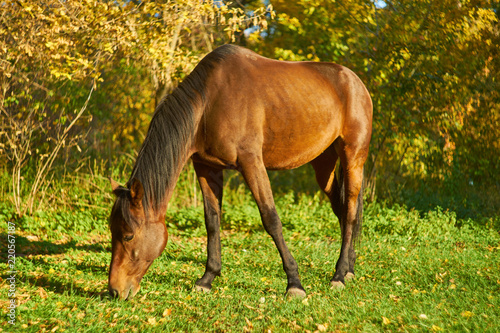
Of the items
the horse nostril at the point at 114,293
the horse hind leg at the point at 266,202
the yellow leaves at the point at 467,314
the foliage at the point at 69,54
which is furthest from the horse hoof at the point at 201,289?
the foliage at the point at 69,54

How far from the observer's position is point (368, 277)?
16.9ft

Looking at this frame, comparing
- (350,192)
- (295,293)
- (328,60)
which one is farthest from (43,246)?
(328,60)

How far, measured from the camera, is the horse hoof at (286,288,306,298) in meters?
4.26

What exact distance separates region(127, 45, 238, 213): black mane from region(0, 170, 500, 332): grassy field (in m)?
0.98

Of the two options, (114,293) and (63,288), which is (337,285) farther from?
(63,288)

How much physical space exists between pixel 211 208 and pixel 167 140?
103 cm

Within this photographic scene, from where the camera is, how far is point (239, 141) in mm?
4250

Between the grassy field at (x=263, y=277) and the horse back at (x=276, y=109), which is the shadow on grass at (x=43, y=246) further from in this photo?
the horse back at (x=276, y=109)

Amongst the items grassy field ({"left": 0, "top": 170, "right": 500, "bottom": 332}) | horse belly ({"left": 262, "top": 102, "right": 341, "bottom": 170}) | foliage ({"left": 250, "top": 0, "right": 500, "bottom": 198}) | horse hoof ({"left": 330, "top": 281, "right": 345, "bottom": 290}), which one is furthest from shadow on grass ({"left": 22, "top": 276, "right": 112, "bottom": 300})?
foliage ({"left": 250, "top": 0, "right": 500, "bottom": 198})

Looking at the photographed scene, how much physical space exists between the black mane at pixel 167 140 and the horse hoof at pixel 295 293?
1.45 m

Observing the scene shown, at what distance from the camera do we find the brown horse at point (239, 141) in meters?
3.84

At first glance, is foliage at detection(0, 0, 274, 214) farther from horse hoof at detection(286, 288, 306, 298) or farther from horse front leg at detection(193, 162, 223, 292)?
horse hoof at detection(286, 288, 306, 298)

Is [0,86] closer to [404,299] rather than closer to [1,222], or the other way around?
[1,222]

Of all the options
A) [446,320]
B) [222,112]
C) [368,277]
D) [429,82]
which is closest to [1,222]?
[222,112]
